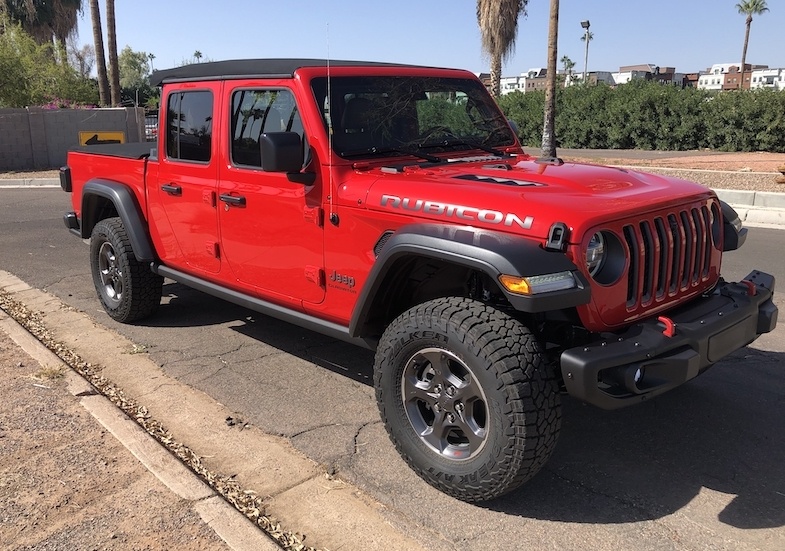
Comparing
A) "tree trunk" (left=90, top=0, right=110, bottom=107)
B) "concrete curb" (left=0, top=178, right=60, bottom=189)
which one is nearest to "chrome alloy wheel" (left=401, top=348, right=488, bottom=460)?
"concrete curb" (left=0, top=178, right=60, bottom=189)

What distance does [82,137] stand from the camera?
62.3 feet

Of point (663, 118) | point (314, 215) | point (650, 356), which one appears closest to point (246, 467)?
point (314, 215)

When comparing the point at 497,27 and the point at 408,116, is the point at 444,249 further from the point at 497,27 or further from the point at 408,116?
the point at 497,27

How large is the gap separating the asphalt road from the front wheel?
0.18 m

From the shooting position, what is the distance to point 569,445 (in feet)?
11.7

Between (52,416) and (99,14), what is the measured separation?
23.2 meters

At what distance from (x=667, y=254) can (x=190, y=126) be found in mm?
3115

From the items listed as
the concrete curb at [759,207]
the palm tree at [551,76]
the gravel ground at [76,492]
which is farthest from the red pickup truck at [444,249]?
the palm tree at [551,76]

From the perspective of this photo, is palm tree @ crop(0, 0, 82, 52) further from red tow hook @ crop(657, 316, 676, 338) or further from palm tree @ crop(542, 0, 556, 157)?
red tow hook @ crop(657, 316, 676, 338)

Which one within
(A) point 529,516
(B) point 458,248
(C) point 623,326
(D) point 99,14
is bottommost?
(A) point 529,516

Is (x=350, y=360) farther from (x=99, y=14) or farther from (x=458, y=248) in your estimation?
(x=99, y=14)

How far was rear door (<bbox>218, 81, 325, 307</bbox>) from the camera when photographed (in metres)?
3.79

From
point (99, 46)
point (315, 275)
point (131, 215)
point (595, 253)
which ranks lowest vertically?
point (315, 275)

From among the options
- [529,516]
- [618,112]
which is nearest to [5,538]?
[529,516]
